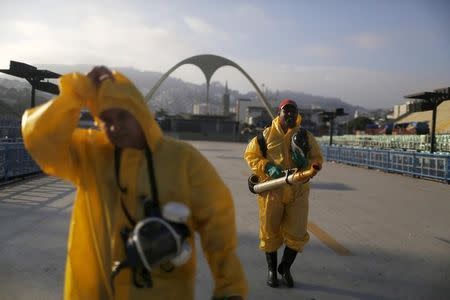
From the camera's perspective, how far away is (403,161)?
13.2m

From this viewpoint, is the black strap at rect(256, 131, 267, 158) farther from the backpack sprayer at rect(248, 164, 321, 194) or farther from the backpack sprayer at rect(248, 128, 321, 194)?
the backpack sprayer at rect(248, 164, 321, 194)

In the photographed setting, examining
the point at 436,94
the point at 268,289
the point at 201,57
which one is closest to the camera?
the point at 268,289

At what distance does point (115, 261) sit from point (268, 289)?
7.24ft

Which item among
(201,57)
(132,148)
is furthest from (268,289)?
(201,57)

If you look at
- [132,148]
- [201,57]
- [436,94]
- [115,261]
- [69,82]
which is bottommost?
[115,261]

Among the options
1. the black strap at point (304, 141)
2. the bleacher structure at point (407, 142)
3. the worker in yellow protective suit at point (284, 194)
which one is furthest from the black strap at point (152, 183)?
the bleacher structure at point (407, 142)

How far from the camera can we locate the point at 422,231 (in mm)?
5582

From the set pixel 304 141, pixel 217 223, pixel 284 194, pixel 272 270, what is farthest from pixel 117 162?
pixel 272 270

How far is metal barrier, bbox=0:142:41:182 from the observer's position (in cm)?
845

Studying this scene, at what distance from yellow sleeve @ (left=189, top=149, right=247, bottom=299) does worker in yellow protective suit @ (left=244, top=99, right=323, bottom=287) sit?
70.1 inches

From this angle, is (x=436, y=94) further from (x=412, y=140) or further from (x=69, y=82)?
(x=69, y=82)

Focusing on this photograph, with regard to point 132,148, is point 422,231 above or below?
below

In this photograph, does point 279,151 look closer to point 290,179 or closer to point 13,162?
point 290,179

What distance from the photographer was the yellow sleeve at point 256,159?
352 centimetres
